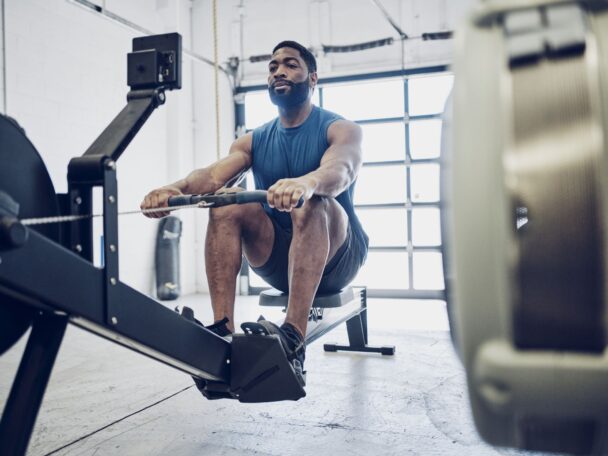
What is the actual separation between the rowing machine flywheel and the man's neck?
1.30 metres

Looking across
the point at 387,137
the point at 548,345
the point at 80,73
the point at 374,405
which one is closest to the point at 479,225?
the point at 548,345

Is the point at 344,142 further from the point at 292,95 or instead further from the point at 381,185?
the point at 381,185

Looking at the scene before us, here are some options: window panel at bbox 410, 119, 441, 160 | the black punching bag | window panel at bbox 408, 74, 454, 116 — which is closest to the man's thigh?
the black punching bag

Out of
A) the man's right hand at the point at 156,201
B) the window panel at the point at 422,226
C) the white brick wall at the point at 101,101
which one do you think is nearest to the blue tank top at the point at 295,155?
the man's right hand at the point at 156,201

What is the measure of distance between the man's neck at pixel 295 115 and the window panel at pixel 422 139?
3.90 m

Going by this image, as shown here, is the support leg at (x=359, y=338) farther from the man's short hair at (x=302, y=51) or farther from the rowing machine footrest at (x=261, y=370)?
the rowing machine footrest at (x=261, y=370)

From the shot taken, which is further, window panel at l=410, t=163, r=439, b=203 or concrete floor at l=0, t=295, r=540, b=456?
window panel at l=410, t=163, r=439, b=203

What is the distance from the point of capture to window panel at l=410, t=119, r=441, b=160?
613 centimetres

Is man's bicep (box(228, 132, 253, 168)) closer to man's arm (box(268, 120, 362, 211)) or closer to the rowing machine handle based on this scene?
man's arm (box(268, 120, 362, 211))

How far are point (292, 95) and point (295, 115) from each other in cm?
10

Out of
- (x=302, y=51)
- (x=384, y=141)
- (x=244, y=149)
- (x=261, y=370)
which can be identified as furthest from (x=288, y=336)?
(x=384, y=141)

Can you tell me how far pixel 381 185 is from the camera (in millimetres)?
6301

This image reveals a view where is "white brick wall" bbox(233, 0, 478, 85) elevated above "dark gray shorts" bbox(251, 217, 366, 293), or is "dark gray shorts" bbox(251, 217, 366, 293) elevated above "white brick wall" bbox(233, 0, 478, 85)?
"white brick wall" bbox(233, 0, 478, 85)

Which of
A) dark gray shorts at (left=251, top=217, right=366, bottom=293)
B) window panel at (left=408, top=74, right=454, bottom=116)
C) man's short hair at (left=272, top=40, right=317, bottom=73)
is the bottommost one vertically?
dark gray shorts at (left=251, top=217, right=366, bottom=293)
